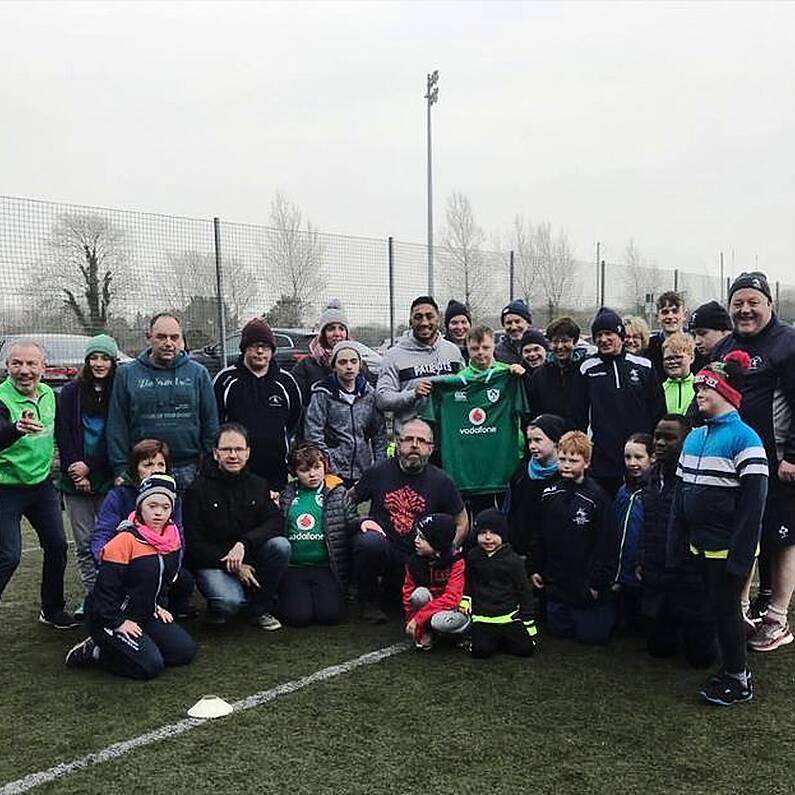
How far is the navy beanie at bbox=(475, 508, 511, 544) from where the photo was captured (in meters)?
4.92

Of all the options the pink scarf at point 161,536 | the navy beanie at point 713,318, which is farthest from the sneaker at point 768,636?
the pink scarf at point 161,536

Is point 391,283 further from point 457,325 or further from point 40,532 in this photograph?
point 40,532

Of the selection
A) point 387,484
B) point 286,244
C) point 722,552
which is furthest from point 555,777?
point 286,244

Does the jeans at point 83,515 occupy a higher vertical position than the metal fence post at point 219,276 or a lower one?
lower

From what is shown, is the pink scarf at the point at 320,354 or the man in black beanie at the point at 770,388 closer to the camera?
the man in black beanie at the point at 770,388

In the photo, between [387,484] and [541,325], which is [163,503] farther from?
[541,325]

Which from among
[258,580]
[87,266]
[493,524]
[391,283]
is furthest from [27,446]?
[391,283]

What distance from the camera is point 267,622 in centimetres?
532

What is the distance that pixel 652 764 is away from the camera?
3.40 metres

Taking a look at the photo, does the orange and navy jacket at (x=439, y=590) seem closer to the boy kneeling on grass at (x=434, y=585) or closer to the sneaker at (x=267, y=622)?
the boy kneeling on grass at (x=434, y=585)

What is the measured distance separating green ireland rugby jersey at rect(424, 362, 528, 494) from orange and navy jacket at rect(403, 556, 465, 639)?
3.05 ft

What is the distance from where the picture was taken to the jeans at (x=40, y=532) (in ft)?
16.5

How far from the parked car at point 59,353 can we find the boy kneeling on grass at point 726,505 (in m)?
7.27

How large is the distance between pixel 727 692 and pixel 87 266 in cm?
872
